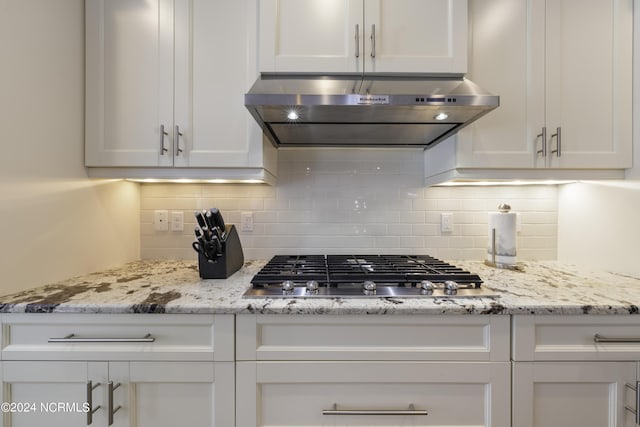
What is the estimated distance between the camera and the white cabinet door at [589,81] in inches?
53.0

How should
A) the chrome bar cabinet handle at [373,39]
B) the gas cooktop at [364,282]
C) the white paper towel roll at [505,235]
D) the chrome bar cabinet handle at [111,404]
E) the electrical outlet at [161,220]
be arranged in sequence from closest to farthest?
1. the chrome bar cabinet handle at [111,404]
2. the gas cooktop at [364,282]
3. the chrome bar cabinet handle at [373,39]
4. the white paper towel roll at [505,235]
5. the electrical outlet at [161,220]

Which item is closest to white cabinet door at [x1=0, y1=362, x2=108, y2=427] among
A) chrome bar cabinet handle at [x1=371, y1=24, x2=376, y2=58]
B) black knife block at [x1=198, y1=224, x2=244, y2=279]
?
black knife block at [x1=198, y1=224, x2=244, y2=279]

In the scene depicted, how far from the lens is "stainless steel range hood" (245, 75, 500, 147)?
108 cm

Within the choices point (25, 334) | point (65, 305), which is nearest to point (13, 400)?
point (25, 334)

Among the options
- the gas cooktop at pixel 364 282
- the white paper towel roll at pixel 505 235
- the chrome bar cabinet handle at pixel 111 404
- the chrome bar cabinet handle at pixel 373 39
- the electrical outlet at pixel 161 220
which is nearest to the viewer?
the chrome bar cabinet handle at pixel 111 404

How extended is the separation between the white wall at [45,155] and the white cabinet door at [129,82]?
0.06 metres

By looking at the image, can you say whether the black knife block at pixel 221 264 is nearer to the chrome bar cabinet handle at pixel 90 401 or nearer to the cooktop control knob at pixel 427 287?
the chrome bar cabinet handle at pixel 90 401

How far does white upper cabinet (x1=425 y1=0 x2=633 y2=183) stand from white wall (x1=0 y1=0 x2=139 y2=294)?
1.72 m

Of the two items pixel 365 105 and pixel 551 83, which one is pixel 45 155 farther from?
pixel 551 83

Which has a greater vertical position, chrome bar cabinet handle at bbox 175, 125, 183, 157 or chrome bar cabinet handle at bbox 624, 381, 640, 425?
chrome bar cabinet handle at bbox 175, 125, 183, 157

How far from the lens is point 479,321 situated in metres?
0.99

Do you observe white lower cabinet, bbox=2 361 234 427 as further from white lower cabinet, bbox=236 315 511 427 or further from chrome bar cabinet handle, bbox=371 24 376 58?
chrome bar cabinet handle, bbox=371 24 376 58

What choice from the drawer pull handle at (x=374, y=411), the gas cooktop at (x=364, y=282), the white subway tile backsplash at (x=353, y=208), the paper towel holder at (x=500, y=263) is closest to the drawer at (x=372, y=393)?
the drawer pull handle at (x=374, y=411)

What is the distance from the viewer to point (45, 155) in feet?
3.85
